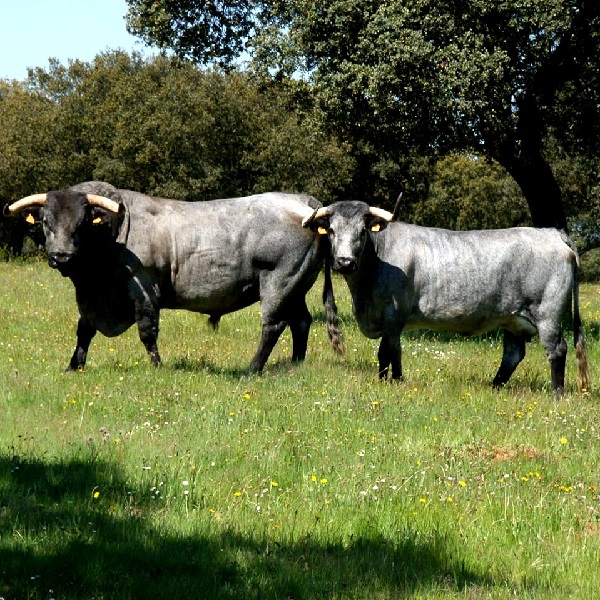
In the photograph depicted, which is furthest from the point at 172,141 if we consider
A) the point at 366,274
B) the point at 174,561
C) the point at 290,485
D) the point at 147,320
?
the point at 174,561

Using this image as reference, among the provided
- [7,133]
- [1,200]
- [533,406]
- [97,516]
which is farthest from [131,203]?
[1,200]

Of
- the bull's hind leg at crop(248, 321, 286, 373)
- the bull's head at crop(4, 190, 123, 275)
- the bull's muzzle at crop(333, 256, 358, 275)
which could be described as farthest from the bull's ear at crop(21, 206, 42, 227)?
the bull's muzzle at crop(333, 256, 358, 275)

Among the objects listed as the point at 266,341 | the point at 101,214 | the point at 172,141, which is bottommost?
the point at 266,341

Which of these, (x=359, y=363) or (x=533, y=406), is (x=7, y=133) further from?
(x=533, y=406)

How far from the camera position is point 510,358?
13.1 m

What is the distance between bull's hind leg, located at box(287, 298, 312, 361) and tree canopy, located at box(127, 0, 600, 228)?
6.00 metres

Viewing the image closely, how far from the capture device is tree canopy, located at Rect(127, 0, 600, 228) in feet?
58.3

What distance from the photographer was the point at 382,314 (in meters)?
12.4

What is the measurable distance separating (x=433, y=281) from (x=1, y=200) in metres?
46.2

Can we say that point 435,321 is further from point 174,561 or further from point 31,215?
point 174,561

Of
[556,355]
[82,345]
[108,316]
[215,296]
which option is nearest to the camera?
[556,355]

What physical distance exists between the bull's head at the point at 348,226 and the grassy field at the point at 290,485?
5.18ft

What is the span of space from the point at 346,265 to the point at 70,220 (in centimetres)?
348

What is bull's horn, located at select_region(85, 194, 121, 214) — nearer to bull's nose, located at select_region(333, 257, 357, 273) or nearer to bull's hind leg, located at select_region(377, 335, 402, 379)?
bull's nose, located at select_region(333, 257, 357, 273)
